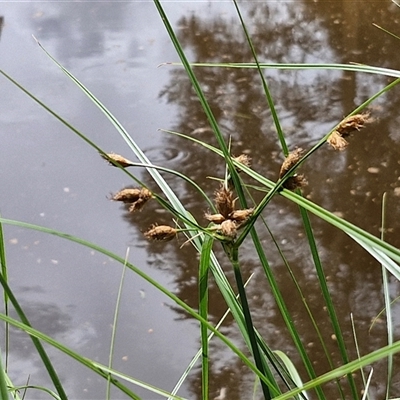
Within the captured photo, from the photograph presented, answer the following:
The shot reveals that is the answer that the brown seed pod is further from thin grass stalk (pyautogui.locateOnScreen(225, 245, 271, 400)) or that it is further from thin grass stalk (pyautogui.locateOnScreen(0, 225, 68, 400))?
thin grass stalk (pyautogui.locateOnScreen(0, 225, 68, 400))

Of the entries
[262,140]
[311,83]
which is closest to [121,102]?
[262,140]

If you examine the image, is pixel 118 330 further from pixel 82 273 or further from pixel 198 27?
pixel 198 27

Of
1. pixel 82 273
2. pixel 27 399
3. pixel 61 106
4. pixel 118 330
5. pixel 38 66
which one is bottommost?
pixel 27 399

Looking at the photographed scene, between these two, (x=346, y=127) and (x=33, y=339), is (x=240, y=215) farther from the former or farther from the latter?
(x=33, y=339)

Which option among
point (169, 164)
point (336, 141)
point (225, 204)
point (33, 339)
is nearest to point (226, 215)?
point (225, 204)

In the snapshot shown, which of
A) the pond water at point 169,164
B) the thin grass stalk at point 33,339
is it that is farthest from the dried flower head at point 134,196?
the pond water at point 169,164
